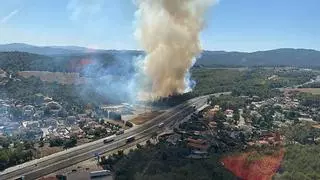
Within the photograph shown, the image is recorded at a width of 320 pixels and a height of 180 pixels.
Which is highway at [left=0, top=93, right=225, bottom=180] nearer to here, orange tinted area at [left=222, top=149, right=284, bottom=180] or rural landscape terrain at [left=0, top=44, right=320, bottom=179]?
rural landscape terrain at [left=0, top=44, right=320, bottom=179]

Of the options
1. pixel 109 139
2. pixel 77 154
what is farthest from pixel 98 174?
pixel 109 139

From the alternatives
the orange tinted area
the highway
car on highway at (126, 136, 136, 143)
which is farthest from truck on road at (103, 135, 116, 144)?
the orange tinted area

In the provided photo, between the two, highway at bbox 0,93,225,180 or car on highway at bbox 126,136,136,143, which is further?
car on highway at bbox 126,136,136,143

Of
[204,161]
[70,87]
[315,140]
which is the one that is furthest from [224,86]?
[204,161]

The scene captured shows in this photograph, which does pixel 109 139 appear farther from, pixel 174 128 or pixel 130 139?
pixel 174 128

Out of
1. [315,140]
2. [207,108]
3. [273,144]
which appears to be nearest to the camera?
[273,144]

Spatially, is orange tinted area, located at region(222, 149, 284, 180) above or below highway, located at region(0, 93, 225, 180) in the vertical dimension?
above

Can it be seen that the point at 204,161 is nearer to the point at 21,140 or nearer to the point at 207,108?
the point at 21,140

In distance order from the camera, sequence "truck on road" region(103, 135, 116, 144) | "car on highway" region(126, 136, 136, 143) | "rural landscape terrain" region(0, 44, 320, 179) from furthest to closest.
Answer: "car on highway" region(126, 136, 136, 143) < "truck on road" region(103, 135, 116, 144) < "rural landscape terrain" region(0, 44, 320, 179)
